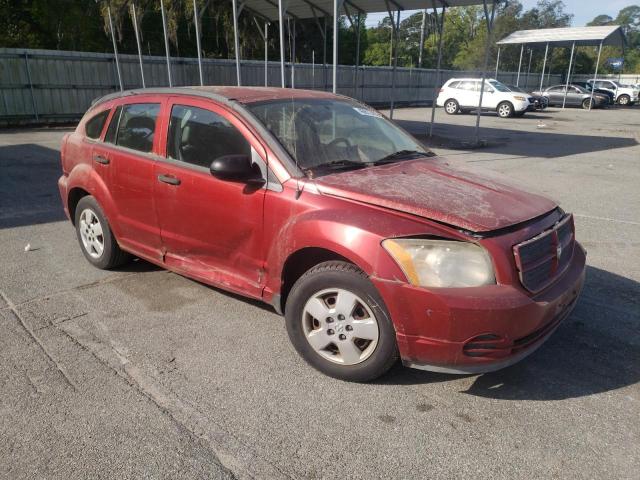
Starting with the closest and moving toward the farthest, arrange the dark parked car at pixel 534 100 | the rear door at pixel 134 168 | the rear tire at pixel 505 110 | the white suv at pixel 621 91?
the rear door at pixel 134 168, the rear tire at pixel 505 110, the dark parked car at pixel 534 100, the white suv at pixel 621 91

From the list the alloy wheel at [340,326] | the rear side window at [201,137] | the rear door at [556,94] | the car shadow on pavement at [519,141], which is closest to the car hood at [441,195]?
the alloy wheel at [340,326]

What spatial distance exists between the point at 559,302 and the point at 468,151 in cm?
1149

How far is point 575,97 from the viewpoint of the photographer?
31906mm

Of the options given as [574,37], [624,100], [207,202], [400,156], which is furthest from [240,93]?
[624,100]

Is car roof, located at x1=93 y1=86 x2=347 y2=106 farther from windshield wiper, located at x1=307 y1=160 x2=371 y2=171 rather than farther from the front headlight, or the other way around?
the front headlight

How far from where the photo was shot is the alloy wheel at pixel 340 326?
114 inches

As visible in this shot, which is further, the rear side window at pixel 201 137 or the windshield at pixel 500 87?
the windshield at pixel 500 87

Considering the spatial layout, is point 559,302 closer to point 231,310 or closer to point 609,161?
point 231,310

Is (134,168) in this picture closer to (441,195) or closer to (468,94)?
(441,195)

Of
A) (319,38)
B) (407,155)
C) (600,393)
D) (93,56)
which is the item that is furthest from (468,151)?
(319,38)

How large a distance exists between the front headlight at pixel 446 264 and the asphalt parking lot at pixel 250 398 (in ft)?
2.49

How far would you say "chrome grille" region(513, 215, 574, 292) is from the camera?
2719 mm

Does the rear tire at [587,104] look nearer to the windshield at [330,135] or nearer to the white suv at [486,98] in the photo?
the white suv at [486,98]

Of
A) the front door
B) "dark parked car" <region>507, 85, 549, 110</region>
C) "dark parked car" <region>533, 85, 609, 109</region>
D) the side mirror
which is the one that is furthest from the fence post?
"dark parked car" <region>533, 85, 609, 109</region>
